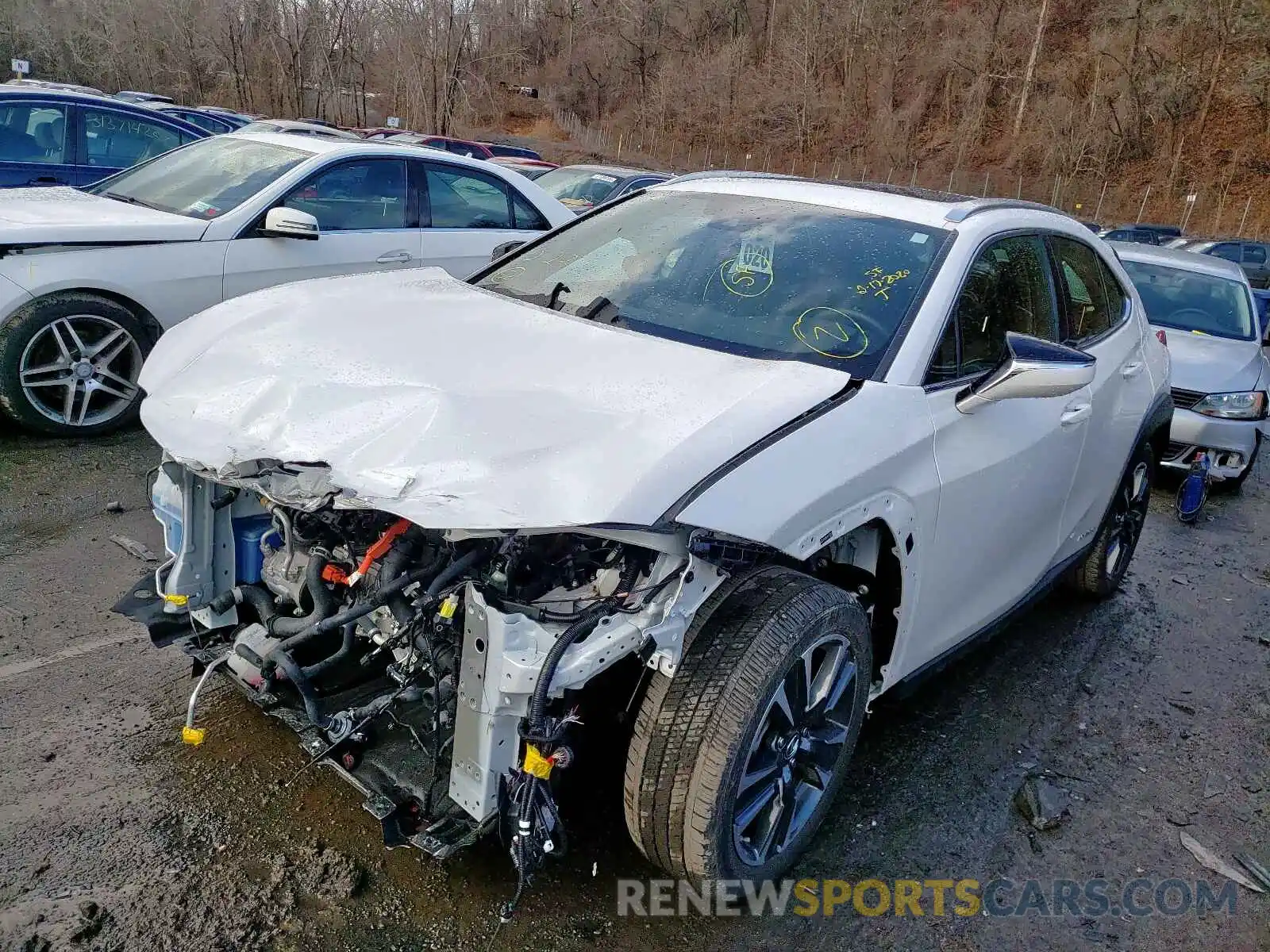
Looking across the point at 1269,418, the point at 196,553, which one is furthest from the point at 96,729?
the point at 1269,418

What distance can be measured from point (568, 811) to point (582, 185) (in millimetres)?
11946

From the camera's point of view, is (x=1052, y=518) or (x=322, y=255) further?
(x=322, y=255)

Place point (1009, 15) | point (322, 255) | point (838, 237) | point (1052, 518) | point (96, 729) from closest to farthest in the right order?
point (96, 729)
point (838, 237)
point (1052, 518)
point (322, 255)
point (1009, 15)

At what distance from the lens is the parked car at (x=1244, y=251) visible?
20.4 m

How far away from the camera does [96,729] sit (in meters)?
3.00

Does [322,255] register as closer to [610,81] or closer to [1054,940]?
[1054,940]

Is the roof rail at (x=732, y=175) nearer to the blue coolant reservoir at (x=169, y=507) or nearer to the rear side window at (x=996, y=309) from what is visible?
the rear side window at (x=996, y=309)

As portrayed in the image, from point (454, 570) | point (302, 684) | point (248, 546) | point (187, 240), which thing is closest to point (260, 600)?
point (248, 546)

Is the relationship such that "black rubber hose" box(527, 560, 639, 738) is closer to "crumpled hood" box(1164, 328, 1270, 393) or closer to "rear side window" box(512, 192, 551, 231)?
"rear side window" box(512, 192, 551, 231)

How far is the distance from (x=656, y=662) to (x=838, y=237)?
1.76 m

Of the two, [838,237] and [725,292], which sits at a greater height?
[838,237]

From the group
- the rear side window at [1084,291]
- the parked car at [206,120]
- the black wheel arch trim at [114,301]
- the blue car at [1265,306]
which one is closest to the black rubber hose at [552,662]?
the rear side window at [1084,291]

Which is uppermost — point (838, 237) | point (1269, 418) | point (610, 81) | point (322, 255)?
point (610, 81)

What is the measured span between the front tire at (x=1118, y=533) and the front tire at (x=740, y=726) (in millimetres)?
2381
